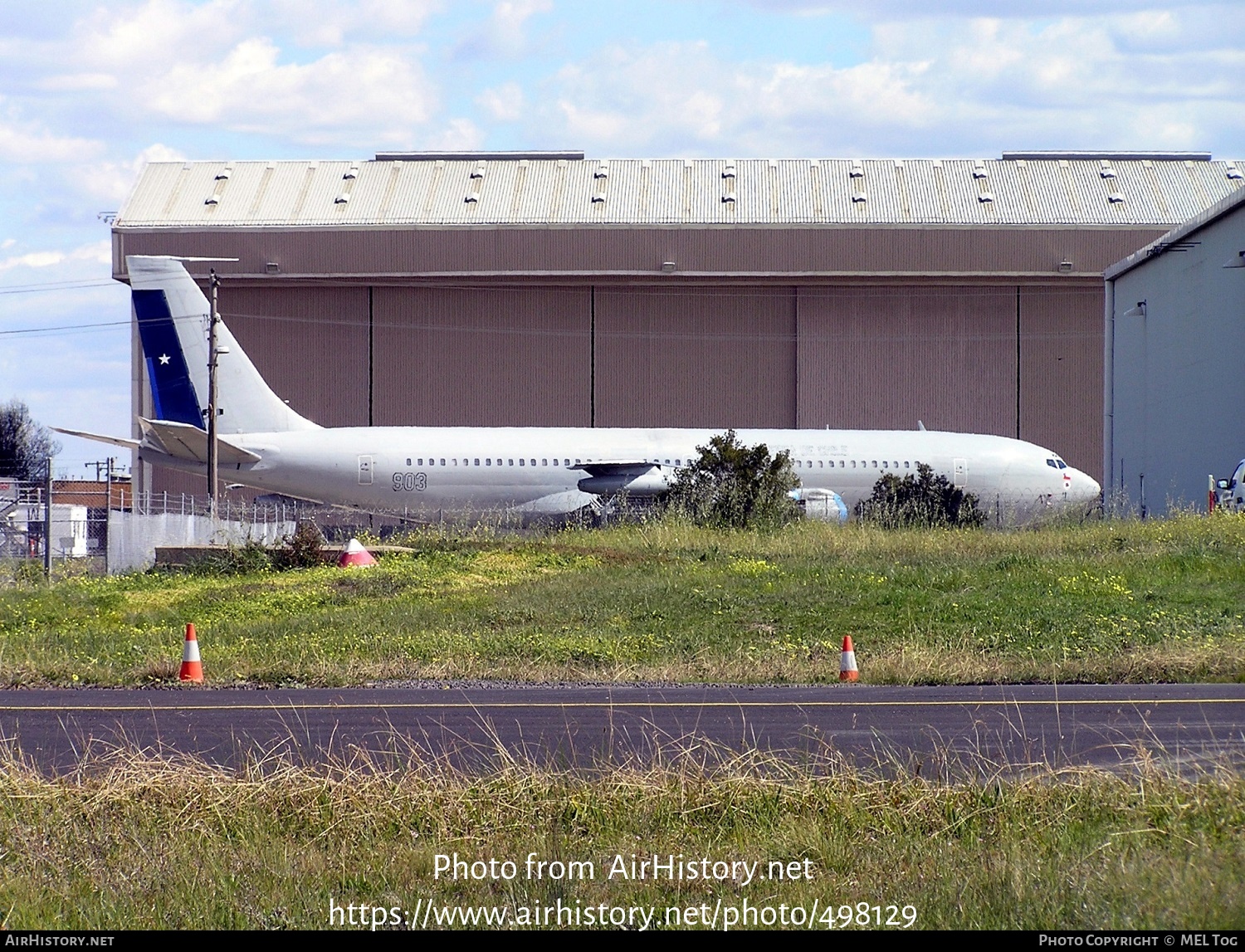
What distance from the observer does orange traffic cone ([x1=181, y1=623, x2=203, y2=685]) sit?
14680 millimetres

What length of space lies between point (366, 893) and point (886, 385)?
47551mm

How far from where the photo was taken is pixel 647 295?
175 ft

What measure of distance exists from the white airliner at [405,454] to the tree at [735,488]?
3.34 meters

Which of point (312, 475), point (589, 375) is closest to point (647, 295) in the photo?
point (589, 375)

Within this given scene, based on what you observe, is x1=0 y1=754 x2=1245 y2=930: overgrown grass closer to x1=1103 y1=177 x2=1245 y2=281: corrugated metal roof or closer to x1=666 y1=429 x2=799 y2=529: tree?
x1=666 y1=429 x2=799 y2=529: tree

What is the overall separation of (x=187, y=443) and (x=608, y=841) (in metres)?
31.7

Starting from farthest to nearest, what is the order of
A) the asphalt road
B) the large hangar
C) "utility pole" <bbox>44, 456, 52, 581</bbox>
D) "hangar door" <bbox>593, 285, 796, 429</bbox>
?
"hangar door" <bbox>593, 285, 796, 429</bbox>, the large hangar, "utility pole" <bbox>44, 456, 52, 581</bbox>, the asphalt road

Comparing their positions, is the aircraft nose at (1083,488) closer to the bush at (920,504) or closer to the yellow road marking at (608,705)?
the bush at (920,504)

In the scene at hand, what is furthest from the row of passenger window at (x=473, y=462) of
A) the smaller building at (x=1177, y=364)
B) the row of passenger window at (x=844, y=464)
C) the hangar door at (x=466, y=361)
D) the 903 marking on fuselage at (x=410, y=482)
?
the smaller building at (x=1177, y=364)

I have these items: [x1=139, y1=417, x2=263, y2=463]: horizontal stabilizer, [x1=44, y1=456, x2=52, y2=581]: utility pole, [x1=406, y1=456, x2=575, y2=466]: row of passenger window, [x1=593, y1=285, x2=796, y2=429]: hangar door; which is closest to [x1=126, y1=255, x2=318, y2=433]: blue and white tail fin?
[x1=139, y1=417, x2=263, y2=463]: horizontal stabilizer

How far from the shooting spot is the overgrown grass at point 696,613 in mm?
15062

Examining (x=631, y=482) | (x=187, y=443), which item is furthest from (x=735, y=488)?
(x=187, y=443)

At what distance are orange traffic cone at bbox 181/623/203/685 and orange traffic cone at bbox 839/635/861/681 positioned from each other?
6.56 m

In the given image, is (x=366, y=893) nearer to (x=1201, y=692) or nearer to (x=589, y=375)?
(x=1201, y=692)
